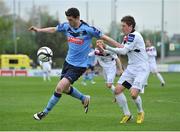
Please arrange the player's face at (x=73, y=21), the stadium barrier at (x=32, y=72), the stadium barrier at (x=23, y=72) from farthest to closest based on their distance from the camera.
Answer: the stadium barrier at (x=23, y=72), the stadium barrier at (x=32, y=72), the player's face at (x=73, y=21)

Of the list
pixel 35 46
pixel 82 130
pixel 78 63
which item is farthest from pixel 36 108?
pixel 35 46

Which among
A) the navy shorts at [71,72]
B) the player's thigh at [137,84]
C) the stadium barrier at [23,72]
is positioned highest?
the navy shorts at [71,72]

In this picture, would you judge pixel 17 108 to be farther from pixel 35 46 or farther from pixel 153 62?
pixel 35 46

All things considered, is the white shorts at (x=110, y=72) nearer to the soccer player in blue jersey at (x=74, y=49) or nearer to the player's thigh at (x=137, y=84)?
the player's thigh at (x=137, y=84)

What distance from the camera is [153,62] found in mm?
31922

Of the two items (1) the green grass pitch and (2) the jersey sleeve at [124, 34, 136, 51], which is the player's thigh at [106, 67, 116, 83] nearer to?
(1) the green grass pitch

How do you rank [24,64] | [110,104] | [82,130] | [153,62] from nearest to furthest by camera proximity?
[82,130]
[110,104]
[153,62]
[24,64]

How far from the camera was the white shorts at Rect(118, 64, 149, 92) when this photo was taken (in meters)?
14.2

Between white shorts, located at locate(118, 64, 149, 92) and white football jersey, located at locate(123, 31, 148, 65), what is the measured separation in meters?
0.12

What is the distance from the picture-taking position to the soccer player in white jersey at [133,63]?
553 inches

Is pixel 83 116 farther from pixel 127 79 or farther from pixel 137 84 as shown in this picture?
pixel 137 84

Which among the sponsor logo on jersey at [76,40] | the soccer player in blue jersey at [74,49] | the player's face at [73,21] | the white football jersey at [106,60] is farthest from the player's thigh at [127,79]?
the white football jersey at [106,60]

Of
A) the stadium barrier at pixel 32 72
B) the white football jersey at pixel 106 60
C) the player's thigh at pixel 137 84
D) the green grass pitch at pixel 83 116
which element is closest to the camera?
the green grass pitch at pixel 83 116

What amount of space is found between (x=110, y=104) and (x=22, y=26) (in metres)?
78.2
